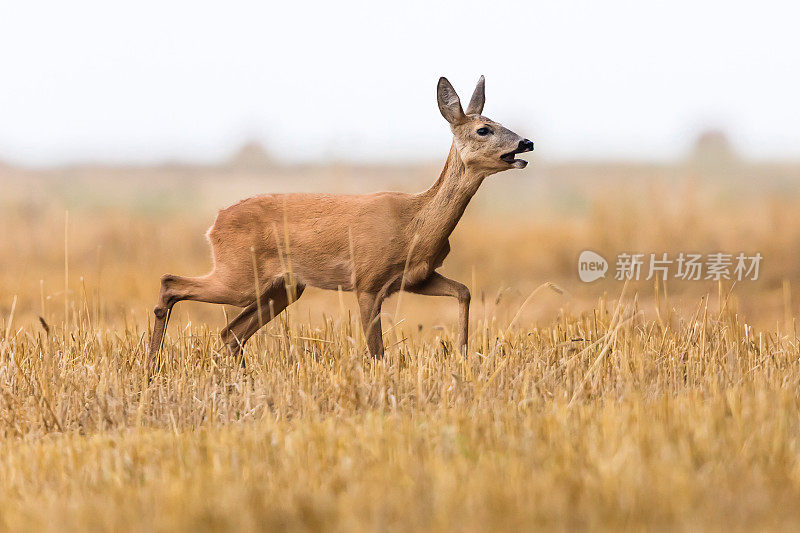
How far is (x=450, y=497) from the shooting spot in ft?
11.1

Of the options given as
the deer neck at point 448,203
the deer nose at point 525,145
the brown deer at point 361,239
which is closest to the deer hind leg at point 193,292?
the brown deer at point 361,239

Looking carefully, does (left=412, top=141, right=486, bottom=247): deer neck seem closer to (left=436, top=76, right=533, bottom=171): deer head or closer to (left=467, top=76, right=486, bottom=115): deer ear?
(left=436, top=76, right=533, bottom=171): deer head

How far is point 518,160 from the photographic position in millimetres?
5992

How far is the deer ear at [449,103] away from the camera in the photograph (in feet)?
20.4

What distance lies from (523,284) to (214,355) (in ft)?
22.5

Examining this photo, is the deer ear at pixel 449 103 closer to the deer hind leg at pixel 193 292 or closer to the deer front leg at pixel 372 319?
the deer front leg at pixel 372 319

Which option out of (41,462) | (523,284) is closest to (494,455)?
(41,462)

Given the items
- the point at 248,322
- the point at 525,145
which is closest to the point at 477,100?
the point at 525,145

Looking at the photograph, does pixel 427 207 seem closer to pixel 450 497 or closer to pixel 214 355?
pixel 214 355

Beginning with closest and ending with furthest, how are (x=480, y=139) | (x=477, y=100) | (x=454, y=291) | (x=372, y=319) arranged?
(x=480, y=139)
(x=372, y=319)
(x=454, y=291)
(x=477, y=100)

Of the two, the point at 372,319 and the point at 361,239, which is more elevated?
the point at 361,239

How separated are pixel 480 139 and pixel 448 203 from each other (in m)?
0.45

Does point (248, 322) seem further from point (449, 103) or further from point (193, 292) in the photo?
point (449, 103)

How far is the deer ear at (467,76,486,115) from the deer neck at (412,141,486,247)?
1.13 feet
